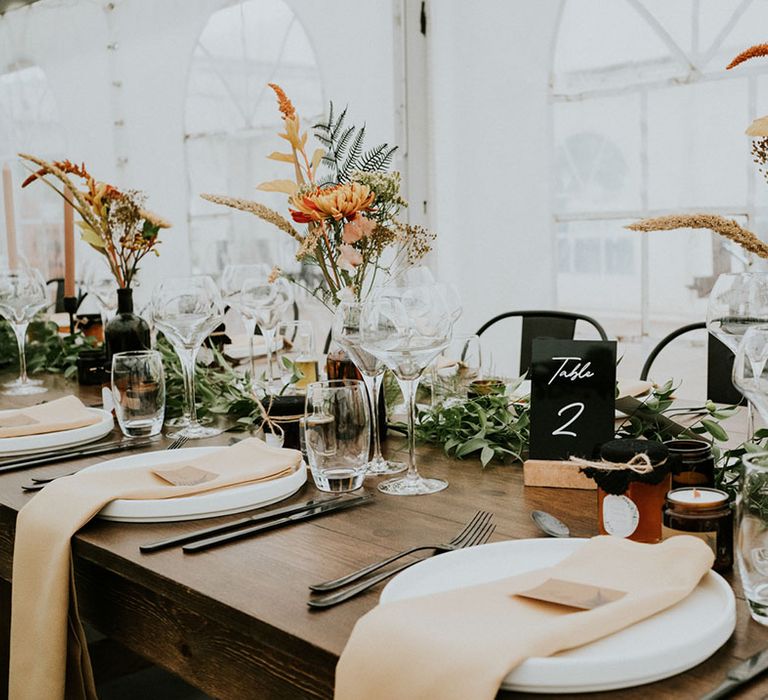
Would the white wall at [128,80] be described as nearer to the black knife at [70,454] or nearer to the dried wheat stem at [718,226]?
the black knife at [70,454]

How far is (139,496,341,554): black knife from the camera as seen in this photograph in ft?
3.66

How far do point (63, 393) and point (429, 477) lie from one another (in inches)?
50.2

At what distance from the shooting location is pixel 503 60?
4.65 meters

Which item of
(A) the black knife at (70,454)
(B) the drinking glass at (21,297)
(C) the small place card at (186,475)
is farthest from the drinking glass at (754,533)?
(B) the drinking glass at (21,297)

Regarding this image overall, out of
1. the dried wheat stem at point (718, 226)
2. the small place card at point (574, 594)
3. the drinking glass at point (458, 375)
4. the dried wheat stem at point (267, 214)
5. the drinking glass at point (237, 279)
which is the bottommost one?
the small place card at point (574, 594)

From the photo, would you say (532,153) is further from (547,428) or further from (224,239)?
(547,428)

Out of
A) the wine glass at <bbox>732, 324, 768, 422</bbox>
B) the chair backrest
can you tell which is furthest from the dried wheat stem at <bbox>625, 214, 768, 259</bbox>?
the chair backrest

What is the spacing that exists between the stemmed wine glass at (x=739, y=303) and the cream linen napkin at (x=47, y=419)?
3.73 ft

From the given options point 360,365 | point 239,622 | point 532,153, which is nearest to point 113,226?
point 360,365

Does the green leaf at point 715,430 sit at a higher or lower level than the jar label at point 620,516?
higher

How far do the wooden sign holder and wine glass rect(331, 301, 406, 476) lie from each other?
0.77 ft

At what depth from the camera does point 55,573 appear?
1.16 m

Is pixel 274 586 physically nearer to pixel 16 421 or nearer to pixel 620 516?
pixel 620 516

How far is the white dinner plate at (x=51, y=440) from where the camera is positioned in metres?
1.66
